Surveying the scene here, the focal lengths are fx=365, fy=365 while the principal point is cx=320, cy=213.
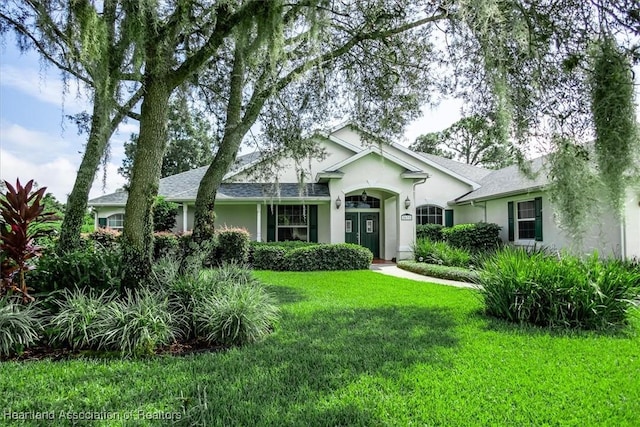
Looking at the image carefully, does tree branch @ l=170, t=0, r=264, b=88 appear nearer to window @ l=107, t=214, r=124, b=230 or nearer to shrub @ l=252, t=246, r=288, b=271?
shrub @ l=252, t=246, r=288, b=271

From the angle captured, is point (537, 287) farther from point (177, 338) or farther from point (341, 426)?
point (177, 338)

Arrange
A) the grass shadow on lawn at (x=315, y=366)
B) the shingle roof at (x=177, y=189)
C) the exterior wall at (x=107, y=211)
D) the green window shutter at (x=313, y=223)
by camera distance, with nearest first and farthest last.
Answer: the grass shadow on lawn at (x=315, y=366), the shingle roof at (x=177, y=189), the green window shutter at (x=313, y=223), the exterior wall at (x=107, y=211)

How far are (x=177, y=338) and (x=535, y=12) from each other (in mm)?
5442

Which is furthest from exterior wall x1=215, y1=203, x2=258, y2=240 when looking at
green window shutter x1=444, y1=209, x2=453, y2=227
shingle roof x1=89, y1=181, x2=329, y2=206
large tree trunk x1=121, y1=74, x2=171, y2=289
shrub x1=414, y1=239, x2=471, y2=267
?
large tree trunk x1=121, y1=74, x2=171, y2=289

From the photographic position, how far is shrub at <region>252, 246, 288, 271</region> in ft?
41.9

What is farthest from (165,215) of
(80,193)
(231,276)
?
(231,276)

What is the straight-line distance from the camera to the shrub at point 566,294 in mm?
5371

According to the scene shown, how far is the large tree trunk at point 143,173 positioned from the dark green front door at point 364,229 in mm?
11740

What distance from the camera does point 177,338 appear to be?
15.1ft

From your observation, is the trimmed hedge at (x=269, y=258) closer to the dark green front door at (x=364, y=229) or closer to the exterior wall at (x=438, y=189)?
the dark green front door at (x=364, y=229)

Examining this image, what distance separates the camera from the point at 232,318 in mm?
4539

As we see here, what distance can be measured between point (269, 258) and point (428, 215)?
8.54 m

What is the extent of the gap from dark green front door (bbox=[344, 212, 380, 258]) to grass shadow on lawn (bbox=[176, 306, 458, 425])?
10428 millimetres

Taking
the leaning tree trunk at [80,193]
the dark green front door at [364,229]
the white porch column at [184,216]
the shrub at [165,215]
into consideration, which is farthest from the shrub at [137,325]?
the dark green front door at [364,229]
